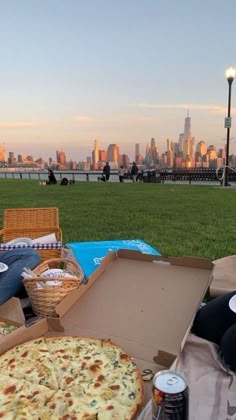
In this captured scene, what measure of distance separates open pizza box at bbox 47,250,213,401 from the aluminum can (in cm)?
44

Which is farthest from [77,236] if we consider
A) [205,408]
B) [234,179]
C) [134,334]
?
[234,179]

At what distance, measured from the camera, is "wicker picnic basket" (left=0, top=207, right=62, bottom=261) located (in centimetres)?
409

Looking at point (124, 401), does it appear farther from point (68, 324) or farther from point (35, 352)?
point (68, 324)

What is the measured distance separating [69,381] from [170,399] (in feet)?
1.99

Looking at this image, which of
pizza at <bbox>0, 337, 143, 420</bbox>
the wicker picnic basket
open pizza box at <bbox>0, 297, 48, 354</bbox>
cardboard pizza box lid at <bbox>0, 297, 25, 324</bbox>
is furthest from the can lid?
the wicker picnic basket

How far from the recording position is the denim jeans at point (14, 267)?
289 centimetres

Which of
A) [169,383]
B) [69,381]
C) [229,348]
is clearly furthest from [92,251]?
[169,383]

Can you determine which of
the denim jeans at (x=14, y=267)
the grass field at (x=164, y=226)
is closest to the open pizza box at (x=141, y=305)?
the denim jeans at (x=14, y=267)

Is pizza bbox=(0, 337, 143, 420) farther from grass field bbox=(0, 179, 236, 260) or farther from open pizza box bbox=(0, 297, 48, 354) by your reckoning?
grass field bbox=(0, 179, 236, 260)

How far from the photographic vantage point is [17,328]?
82.9 inches

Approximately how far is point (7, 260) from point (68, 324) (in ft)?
3.78

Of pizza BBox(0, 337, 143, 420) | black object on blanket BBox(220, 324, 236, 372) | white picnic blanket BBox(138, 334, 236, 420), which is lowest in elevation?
white picnic blanket BBox(138, 334, 236, 420)

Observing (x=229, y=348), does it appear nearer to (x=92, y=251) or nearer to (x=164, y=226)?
(x=92, y=251)

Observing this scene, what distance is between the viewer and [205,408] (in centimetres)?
182
